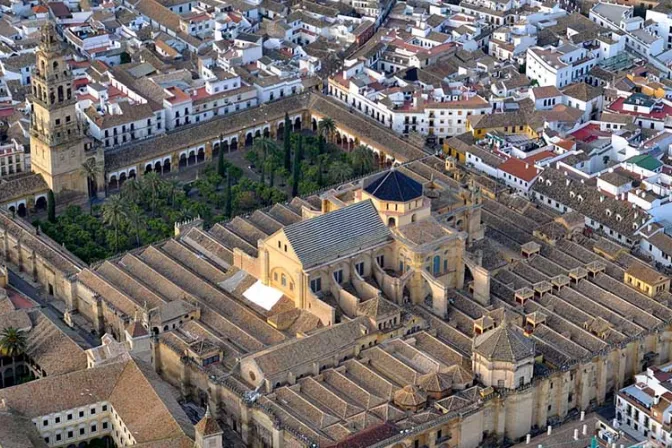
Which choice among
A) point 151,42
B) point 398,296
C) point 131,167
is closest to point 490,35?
Result: point 151,42

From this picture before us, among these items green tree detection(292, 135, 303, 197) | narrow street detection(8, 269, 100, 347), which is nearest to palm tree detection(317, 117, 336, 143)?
green tree detection(292, 135, 303, 197)

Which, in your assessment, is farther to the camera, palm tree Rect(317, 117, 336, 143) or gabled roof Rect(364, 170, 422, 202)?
palm tree Rect(317, 117, 336, 143)

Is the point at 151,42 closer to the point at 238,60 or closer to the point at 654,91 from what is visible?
the point at 238,60

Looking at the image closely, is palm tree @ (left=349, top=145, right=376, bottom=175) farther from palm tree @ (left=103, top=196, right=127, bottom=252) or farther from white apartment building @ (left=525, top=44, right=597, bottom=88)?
white apartment building @ (left=525, top=44, right=597, bottom=88)

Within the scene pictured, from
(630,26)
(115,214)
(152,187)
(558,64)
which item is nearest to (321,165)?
(152,187)

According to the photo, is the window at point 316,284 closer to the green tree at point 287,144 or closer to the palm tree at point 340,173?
the palm tree at point 340,173

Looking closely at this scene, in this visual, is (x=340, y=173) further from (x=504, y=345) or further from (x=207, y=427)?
(x=207, y=427)
